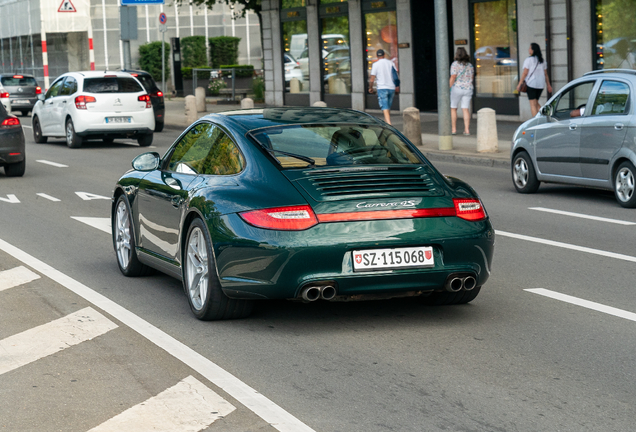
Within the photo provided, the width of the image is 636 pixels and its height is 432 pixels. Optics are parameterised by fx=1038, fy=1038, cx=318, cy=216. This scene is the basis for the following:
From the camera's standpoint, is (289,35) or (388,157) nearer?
(388,157)

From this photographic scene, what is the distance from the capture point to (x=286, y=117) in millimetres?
7199

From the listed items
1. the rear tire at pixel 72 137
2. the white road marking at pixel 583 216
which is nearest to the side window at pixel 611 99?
the white road marking at pixel 583 216

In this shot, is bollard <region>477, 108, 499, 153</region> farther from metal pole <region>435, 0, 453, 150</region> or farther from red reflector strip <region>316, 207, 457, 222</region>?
red reflector strip <region>316, 207, 457, 222</region>

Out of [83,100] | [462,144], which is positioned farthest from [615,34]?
[83,100]

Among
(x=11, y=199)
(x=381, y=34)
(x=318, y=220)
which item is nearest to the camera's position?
(x=318, y=220)

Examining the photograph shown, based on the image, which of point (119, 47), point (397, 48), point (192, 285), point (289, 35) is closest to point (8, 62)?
point (119, 47)

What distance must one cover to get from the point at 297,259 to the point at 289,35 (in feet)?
96.1

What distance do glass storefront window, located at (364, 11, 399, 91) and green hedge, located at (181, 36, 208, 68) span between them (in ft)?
75.7

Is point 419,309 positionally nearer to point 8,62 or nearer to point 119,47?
point 119,47

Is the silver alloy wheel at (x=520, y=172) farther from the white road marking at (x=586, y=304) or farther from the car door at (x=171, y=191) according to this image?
the car door at (x=171, y=191)

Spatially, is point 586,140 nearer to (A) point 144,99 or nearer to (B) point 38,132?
(A) point 144,99

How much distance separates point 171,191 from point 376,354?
85.9 inches

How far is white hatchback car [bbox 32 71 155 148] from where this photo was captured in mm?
23703

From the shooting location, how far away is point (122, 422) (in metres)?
4.69
